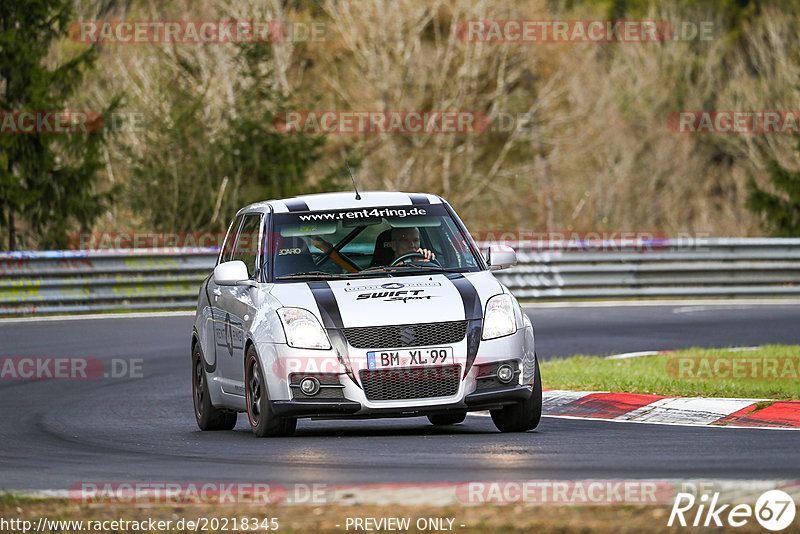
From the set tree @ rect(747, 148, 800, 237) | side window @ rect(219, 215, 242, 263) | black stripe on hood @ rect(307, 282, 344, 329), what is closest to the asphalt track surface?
black stripe on hood @ rect(307, 282, 344, 329)

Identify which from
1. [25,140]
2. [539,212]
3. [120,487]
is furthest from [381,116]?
[120,487]

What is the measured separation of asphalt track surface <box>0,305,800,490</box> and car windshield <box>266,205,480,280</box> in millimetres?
1189

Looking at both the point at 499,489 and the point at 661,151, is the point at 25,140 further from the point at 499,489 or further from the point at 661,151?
the point at 661,151

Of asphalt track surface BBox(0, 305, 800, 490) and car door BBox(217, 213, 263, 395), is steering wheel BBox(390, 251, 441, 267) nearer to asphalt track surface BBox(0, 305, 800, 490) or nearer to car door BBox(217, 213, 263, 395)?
car door BBox(217, 213, 263, 395)

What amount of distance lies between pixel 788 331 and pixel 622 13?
48.3 meters

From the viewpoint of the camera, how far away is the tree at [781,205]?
3178 centimetres

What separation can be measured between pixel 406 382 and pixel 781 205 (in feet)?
78.9

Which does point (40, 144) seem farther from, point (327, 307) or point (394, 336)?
point (394, 336)

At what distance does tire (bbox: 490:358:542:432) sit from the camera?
1002 centimetres

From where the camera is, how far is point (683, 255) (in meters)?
25.3

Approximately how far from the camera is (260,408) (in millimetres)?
9984

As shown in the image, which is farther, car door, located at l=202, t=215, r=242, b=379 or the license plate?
car door, located at l=202, t=215, r=242, b=379

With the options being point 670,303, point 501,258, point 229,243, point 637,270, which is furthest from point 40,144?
point 501,258

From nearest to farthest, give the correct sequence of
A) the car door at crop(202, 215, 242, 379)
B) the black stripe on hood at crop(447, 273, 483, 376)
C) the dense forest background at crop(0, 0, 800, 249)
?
the black stripe on hood at crop(447, 273, 483, 376) < the car door at crop(202, 215, 242, 379) < the dense forest background at crop(0, 0, 800, 249)
